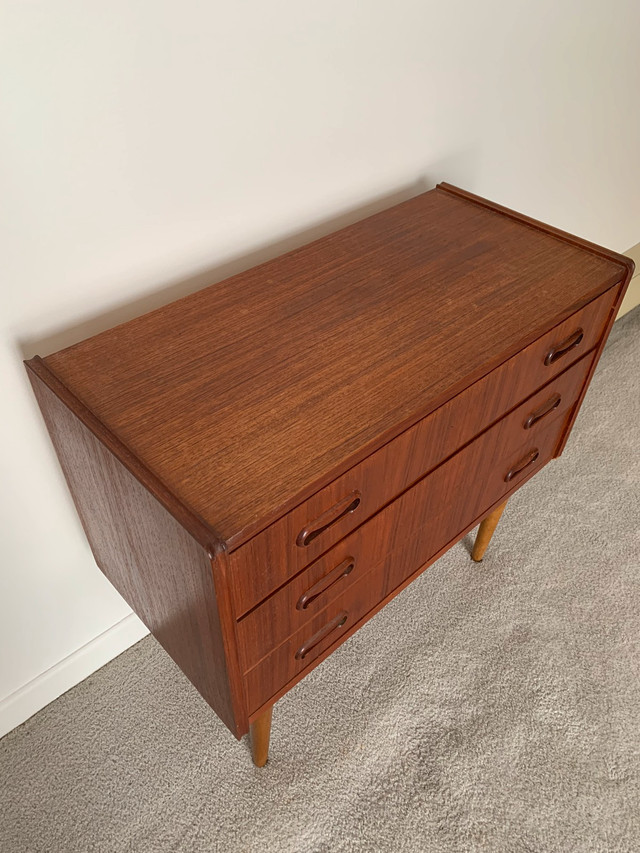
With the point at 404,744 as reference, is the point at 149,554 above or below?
above

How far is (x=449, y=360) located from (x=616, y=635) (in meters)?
0.85

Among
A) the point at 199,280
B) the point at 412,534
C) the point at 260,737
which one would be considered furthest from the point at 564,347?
the point at 260,737

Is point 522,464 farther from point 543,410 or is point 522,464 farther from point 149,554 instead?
point 149,554

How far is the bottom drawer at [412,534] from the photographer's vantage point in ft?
2.94

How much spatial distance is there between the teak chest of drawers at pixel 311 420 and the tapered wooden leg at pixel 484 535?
247 mm

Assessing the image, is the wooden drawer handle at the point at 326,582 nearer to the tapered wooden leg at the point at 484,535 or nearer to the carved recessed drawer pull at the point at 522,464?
the carved recessed drawer pull at the point at 522,464

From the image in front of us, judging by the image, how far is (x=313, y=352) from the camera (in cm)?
87

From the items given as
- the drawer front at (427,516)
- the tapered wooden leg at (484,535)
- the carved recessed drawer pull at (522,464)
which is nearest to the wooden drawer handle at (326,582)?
the drawer front at (427,516)

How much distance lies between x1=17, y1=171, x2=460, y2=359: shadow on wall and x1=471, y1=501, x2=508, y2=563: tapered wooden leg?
651 mm

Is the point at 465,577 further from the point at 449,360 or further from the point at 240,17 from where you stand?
the point at 240,17

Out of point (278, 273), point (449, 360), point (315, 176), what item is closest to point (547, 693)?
point (449, 360)

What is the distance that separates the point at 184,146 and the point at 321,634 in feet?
2.32

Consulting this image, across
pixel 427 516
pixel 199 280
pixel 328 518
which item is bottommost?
pixel 427 516

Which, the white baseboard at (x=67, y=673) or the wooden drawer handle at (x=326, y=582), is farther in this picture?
the white baseboard at (x=67, y=673)
